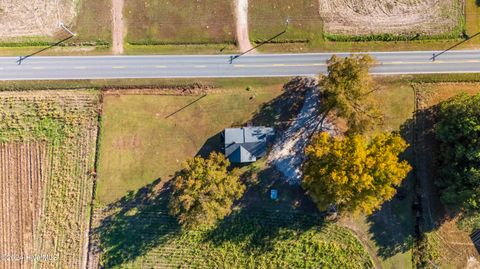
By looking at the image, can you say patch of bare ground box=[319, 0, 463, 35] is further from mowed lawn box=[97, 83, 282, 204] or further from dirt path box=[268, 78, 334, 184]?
mowed lawn box=[97, 83, 282, 204]

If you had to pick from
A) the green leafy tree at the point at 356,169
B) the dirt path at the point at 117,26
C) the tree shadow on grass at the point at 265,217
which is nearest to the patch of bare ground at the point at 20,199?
the dirt path at the point at 117,26

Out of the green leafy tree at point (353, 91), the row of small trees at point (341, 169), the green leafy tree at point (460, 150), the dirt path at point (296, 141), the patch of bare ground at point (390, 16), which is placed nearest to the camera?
the row of small trees at point (341, 169)

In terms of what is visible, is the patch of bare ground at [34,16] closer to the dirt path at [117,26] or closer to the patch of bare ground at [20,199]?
the dirt path at [117,26]

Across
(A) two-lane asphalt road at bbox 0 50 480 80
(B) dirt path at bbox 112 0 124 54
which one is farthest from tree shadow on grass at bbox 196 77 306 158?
(B) dirt path at bbox 112 0 124 54

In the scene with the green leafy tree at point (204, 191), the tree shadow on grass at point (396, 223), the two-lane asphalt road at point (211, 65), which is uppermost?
the two-lane asphalt road at point (211, 65)

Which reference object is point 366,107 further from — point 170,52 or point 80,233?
point 80,233

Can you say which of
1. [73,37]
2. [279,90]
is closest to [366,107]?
[279,90]
